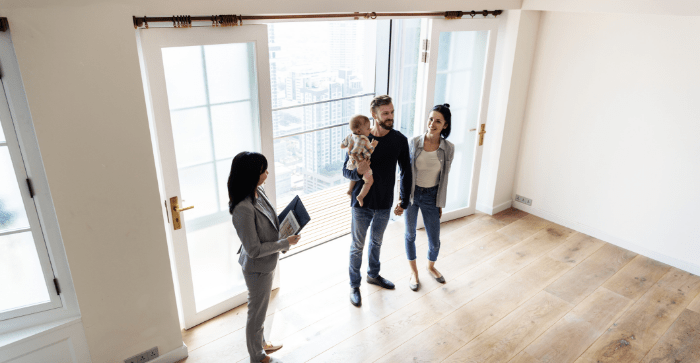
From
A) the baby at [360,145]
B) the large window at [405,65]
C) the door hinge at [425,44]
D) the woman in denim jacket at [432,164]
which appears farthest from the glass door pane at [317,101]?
the baby at [360,145]

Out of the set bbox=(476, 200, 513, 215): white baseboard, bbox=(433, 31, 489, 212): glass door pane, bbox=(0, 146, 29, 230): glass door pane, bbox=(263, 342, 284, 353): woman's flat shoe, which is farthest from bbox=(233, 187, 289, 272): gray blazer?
bbox=(476, 200, 513, 215): white baseboard

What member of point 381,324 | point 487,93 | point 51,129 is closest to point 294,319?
point 381,324

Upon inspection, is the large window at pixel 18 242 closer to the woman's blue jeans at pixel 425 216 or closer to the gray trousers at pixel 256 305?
the gray trousers at pixel 256 305

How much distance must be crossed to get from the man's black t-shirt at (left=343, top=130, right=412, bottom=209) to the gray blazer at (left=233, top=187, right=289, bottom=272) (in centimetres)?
72

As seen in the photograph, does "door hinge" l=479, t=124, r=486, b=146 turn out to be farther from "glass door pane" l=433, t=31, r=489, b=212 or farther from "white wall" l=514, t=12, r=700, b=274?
"white wall" l=514, t=12, r=700, b=274

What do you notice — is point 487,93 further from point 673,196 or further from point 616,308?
point 616,308

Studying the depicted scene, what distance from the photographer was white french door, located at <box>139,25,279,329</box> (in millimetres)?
2508

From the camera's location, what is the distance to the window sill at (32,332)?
2.26 metres

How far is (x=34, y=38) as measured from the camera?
1.94 meters

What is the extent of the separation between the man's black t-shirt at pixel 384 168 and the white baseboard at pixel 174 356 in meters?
1.41

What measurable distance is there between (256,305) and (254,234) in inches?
18.4

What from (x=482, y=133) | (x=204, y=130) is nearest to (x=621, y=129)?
(x=482, y=133)

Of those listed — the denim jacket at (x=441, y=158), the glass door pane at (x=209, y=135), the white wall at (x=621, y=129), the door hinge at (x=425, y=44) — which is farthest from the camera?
the door hinge at (x=425, y=44)

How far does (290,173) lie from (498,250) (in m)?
2.26
